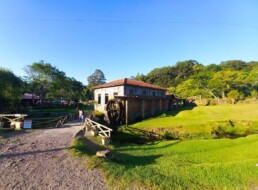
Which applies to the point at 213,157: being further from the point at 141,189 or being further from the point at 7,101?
the point at 7,101

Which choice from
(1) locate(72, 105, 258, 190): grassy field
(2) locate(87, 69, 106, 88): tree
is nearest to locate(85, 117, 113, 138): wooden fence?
(1) locate(72, 105, 258, 190): grassy field

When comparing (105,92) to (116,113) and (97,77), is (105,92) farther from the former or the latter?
(97,77)

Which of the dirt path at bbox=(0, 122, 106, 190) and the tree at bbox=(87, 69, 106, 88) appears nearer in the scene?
the dirt path at bbox=(0, 122, 106, 190)

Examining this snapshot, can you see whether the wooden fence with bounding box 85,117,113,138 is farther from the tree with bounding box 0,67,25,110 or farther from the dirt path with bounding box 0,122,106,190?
the tree with bounding box 0,67,25,110

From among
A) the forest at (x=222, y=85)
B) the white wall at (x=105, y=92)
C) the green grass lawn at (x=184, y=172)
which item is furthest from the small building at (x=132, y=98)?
the forest at (x=222, y=85)

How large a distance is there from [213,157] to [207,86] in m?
35.6

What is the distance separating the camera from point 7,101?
23938 mm

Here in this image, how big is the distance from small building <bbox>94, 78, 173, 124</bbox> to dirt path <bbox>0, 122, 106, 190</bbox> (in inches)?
406

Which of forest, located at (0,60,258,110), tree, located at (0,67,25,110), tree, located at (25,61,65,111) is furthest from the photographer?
tree, located at (25,61,65,111)

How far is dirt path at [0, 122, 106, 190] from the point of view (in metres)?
5.34

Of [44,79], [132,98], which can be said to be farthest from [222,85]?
[44,79]

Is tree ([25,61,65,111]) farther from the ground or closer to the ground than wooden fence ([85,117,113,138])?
farther from the ground

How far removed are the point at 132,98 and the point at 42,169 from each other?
1332 centimetres

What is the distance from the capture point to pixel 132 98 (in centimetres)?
1903
